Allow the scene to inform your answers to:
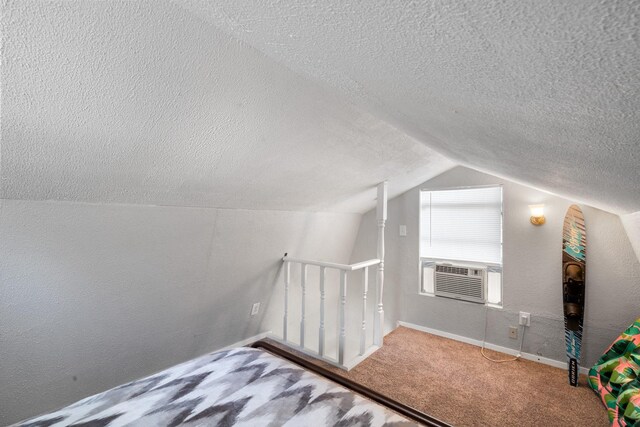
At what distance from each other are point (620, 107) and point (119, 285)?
2.46 meters

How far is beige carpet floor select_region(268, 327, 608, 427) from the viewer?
6.97 ft

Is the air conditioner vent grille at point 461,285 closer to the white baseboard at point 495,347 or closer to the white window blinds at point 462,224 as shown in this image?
the white window blinds at point 462,224

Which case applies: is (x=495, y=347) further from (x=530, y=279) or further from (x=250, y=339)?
(x=250, y=339)

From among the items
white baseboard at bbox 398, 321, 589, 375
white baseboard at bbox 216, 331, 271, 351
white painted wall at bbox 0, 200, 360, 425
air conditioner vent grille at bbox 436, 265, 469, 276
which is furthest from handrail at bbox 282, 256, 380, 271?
white baseboard at bbox 398, 321, 589, 375

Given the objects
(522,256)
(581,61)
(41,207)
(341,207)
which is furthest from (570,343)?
(41,207)

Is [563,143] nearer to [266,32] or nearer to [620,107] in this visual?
[620,107]

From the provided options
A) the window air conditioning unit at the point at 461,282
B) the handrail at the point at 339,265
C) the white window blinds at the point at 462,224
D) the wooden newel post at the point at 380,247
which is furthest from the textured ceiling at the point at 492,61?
the window air conditioning unit at the point at 461,282

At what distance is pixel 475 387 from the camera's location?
2.46 m

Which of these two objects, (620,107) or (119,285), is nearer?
(620,107)

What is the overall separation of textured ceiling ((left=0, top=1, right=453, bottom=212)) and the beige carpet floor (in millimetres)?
1910

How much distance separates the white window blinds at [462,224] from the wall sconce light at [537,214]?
1.00 ft

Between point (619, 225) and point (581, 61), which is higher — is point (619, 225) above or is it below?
below

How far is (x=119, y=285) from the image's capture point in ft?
6.49

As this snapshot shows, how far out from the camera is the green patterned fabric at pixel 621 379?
5.64 ft
